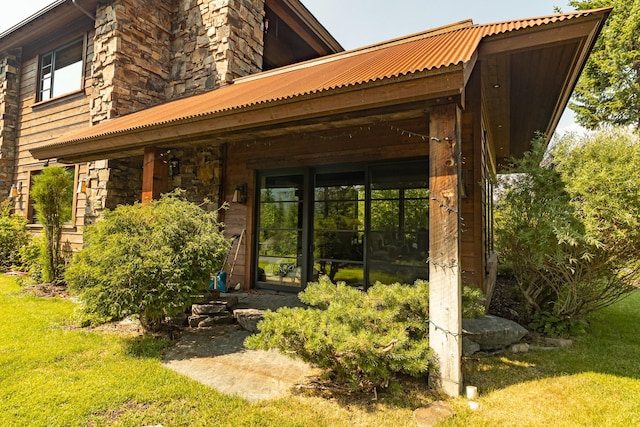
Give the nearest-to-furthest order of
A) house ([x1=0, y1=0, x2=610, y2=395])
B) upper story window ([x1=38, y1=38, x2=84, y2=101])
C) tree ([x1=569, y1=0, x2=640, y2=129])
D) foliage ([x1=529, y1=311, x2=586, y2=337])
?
house ([x1=0, y1=0, x2=610, y2=395]), foliage ([x1=529, y1=311, x2=586, y2=337]), upper story window ([x1=38, y1=38, x2=84, y2=101]), tree ([x1=569, y1=0, x2=640, y2=129])

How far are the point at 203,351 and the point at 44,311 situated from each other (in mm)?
3078

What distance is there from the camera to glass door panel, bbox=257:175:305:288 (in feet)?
19.0

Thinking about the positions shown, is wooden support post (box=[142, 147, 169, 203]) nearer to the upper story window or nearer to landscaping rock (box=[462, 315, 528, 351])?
landscaping rock (box=[462, 315, 528, 351])

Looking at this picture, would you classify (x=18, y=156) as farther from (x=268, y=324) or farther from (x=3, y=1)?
(x=268, y=324)

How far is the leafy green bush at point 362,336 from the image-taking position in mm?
2518

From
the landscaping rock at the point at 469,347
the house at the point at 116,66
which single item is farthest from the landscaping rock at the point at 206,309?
the landscaping rock at the point at 469,347

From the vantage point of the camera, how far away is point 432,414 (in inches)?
94.1

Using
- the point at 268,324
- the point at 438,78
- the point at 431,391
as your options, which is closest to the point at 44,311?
the point at 268,324

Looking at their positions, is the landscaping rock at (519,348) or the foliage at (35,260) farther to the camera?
the foliage at (35,260)

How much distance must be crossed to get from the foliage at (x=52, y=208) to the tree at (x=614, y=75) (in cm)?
1859

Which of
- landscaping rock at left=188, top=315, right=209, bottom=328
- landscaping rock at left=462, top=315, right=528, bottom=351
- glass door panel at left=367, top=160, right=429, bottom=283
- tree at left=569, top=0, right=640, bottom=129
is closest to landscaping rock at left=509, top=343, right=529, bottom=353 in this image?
landscaping rock at left=462, top=315, right=528, bottom=351

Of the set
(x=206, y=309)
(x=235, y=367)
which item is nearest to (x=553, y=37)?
(x=235, y=367)

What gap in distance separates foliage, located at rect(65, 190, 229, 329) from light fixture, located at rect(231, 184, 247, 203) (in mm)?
1860

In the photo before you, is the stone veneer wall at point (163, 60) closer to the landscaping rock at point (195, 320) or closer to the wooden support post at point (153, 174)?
the wooden support post at point (153, 174)
